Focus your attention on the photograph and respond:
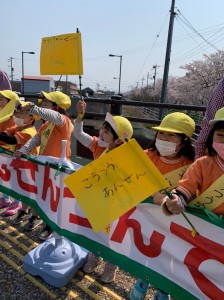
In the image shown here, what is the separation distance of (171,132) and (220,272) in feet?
3.39

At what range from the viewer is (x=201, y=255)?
5.74 ft

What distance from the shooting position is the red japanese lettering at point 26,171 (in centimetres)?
285

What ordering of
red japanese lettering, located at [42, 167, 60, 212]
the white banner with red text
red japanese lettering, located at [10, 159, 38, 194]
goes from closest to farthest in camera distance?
the white banner with red text → red japanese lettering, located at [42, 167, 60, 212] → red japanese lettering, located at [10, 159, 38, 194]

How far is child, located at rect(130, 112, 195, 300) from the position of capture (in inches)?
89.7

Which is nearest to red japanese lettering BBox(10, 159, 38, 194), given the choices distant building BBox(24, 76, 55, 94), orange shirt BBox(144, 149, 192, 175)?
orange shirt BBox(144, 149, 192, 175)

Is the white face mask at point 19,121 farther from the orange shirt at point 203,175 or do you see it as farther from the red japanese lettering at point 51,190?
the orange shirt at point 203,175

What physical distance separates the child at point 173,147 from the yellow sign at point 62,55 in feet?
3.96

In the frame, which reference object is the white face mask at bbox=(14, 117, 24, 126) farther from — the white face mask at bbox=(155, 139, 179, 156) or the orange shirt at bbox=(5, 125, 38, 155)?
the white face mask at bbox=(155, 139, 179, 156)

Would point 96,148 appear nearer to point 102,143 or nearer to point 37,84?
point 102,143

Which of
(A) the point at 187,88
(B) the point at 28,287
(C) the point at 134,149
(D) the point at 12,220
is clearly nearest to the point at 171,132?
(C) the point at 134,149

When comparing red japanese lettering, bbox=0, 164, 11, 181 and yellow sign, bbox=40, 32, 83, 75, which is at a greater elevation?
yellow sign, bbox=40, 32, 83, 75

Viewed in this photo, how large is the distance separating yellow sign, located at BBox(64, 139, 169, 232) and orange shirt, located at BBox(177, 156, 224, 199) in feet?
1.15

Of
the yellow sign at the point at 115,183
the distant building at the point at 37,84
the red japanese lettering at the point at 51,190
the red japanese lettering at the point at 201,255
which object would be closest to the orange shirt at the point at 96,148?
the red japanese lettering at the point at 51,190

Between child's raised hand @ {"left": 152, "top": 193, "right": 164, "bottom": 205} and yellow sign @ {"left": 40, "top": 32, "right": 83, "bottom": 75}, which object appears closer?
child's raised hand @ {"left": 152, "top": 193, "right": 164, "bottom": 205}
